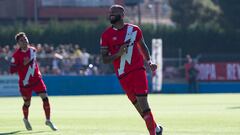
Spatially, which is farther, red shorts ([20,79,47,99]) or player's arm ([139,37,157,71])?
red shorts ([20,79,47,99])

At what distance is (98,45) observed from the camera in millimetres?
58656

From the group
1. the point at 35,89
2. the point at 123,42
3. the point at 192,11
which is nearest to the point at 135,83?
the point at 123,42

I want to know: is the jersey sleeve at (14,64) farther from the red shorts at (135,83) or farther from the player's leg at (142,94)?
the player's leg at (142,94)

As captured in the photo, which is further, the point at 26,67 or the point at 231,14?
the point at 231,14

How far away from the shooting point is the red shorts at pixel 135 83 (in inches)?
556

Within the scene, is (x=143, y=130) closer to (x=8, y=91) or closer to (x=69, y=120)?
(x=69, y=120)

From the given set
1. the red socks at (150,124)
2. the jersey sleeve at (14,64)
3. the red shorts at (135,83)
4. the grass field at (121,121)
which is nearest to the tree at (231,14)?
the grass field at (121,121)

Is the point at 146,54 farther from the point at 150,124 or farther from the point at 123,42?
the point at 150,124

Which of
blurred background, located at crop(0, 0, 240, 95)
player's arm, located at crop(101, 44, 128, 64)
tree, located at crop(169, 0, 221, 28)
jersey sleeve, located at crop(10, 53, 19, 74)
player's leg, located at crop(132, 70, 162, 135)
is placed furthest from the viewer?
tree, located at crop(169, 0, 221, 28)

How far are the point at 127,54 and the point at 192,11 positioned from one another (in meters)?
60.3

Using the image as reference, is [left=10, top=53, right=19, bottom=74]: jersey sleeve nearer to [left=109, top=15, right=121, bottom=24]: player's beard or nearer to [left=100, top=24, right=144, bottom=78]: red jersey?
[left=100, top=24, right=144, bottom=78]: red jersey

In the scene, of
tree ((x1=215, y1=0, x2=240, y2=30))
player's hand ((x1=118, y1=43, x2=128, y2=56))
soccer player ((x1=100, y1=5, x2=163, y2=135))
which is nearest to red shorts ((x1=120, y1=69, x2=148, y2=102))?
soccer player ((x1=100, y1=5, x2=163, y2=135))

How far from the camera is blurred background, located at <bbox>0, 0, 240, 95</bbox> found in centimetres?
4366

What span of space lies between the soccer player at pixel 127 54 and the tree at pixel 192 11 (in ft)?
191
